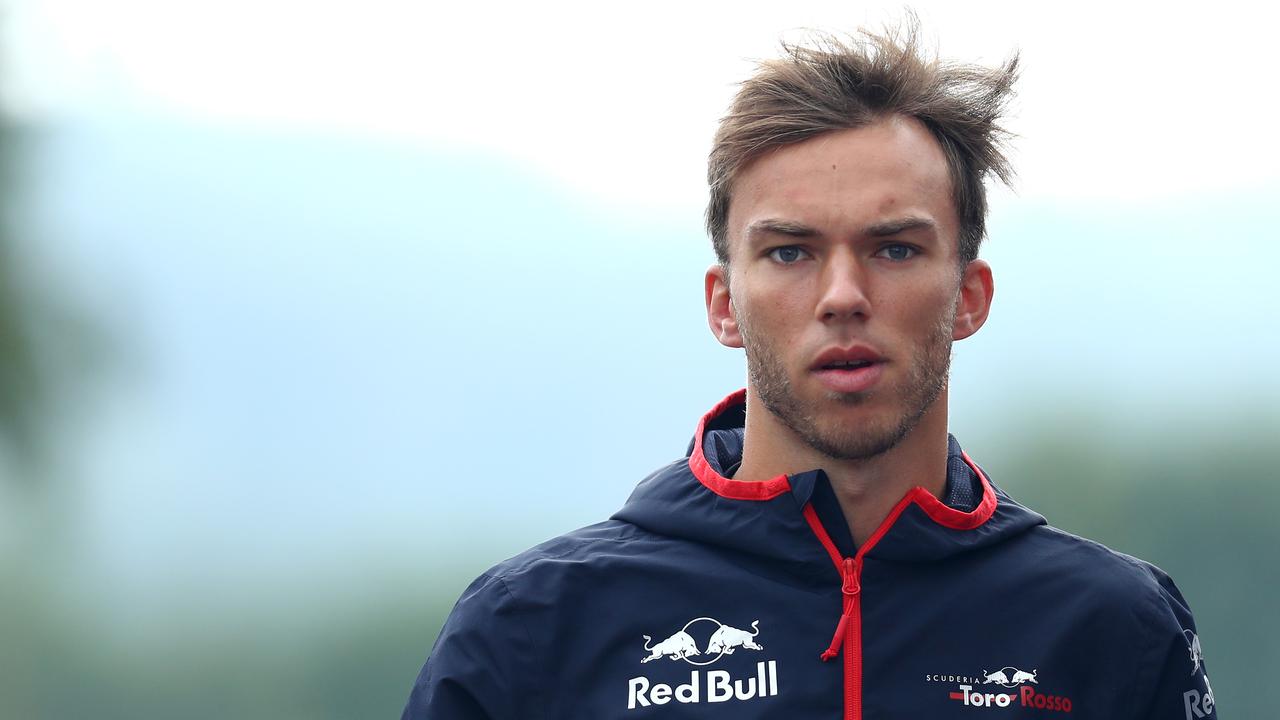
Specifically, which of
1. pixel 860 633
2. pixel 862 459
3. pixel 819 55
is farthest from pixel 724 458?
pixel 819 55

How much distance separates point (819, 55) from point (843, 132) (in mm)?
204

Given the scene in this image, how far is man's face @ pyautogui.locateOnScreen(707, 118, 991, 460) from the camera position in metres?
2.03

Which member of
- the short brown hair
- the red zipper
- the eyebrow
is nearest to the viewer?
the red zipper

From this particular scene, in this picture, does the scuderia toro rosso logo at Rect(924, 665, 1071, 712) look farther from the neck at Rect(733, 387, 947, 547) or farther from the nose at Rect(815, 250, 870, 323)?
the nose at Rect(815, 250, 870, 323)

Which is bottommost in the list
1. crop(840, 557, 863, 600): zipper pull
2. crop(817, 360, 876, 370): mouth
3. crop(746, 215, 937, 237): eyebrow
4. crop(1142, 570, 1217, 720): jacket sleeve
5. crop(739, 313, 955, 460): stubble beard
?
crop(1142, 570, 1217, 720): jacket sleeve

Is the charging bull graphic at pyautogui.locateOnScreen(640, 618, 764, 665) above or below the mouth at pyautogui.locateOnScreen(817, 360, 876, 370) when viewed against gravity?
below

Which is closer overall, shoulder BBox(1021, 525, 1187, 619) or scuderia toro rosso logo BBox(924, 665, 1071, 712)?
scuderia toro rosso logo BBox(924, 665, 1071, 712)

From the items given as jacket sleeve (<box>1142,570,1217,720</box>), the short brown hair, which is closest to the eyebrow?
the short brown hair

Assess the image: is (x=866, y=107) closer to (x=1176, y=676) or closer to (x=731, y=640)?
(x=731, y=640)

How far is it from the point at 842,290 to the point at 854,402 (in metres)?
0.18

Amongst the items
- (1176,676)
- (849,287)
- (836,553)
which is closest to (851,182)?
(849,287)

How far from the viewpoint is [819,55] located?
89.4 inches

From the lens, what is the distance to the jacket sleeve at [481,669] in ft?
6.45

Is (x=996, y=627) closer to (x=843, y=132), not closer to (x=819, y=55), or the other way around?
(x=843, y=132)
